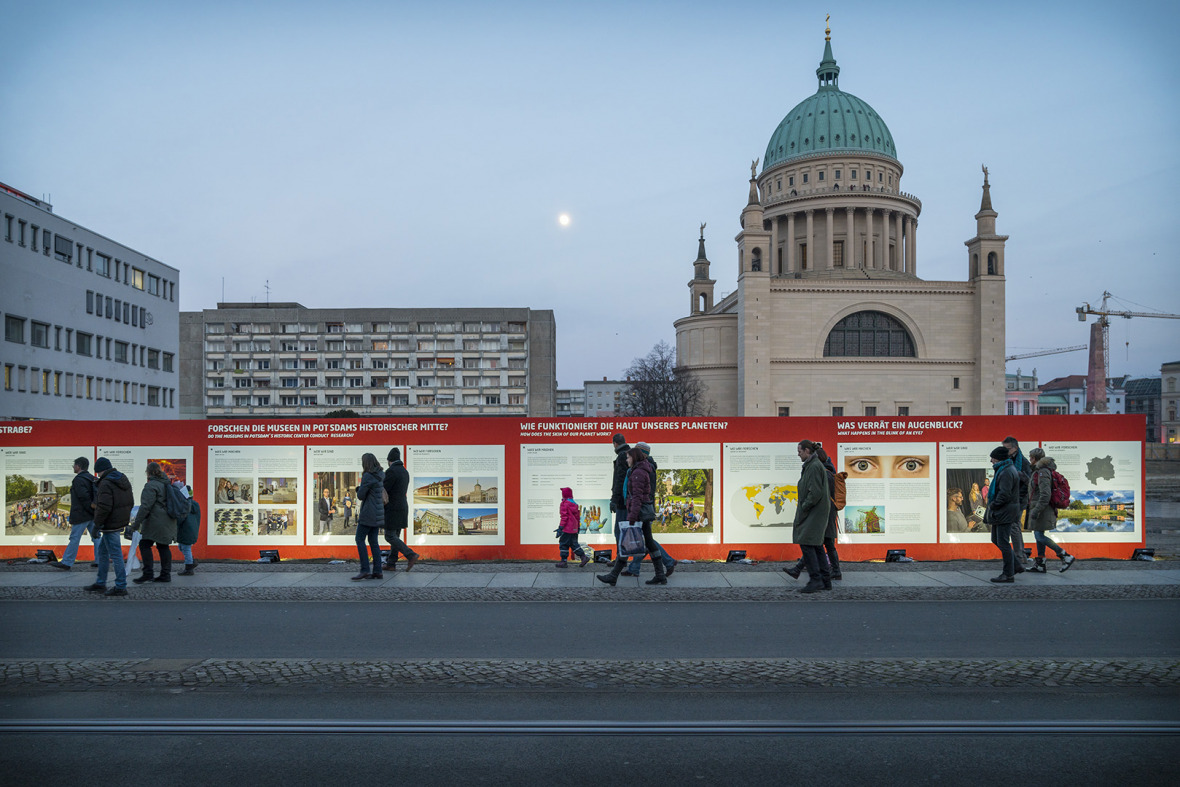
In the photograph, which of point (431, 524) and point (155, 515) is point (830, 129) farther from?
point (155, 515)

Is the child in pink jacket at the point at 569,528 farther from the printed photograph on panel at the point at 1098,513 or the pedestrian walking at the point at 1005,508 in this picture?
the printed photograph on panel at the point at 1098,513

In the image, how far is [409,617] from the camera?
8.89m

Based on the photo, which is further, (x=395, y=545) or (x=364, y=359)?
(x=364, y=359)

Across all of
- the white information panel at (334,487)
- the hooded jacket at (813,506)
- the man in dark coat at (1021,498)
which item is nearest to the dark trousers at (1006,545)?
the man in dark coat at (1021,498)

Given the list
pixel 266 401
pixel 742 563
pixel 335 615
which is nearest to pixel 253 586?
pixel 335 615

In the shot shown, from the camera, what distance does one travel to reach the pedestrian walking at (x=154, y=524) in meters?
10.9

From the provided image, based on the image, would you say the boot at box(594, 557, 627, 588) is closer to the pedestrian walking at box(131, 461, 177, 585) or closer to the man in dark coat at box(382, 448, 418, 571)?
the man in dark coat at box(382, 448, 418, 571)

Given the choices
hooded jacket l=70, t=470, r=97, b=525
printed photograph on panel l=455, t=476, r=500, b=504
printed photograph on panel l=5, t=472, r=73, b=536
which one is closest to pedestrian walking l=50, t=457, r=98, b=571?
hooded jacket l=70, t=470, r=97, b=525

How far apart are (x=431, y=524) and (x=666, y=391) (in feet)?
241

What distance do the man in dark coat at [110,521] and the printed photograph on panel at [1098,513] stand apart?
12788 millimetres

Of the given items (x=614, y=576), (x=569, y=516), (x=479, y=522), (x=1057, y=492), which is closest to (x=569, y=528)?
(x=569, y=516)

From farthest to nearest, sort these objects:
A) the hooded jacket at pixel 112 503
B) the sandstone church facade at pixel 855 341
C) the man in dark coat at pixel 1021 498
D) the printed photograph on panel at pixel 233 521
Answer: the sandstone church facade at pixel 855 341
the printed photograph on panel at pixel 233 521
the man in dark coat at pixel 1021 498
the hooded jacket at pixel 112 503

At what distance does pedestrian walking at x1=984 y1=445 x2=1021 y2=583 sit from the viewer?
10.7 m

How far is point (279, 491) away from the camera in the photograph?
13.5 meters
